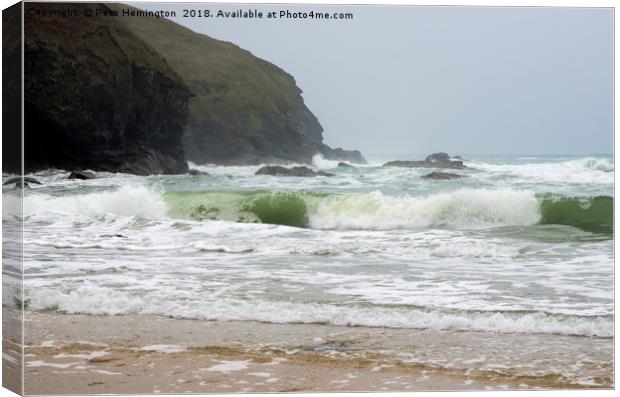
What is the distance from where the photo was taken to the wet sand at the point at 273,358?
6.95 metres

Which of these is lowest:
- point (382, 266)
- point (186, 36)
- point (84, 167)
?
point (382, 266)

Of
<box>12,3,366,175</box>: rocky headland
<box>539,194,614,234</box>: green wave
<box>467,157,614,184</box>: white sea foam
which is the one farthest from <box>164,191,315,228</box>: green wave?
<box>539,194,614,234</box>: green wave

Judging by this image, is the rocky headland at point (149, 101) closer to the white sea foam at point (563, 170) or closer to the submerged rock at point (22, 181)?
the submerged rock at point (22, 181)

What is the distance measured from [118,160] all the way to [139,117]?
1.14 feet

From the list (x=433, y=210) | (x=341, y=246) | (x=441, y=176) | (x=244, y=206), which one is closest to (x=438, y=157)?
(x=441, y=176)

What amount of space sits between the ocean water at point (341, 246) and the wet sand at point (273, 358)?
0.10 metres

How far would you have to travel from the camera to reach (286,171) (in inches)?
296

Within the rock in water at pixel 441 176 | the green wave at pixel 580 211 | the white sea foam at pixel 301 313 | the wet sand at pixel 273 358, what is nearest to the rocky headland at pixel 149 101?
the rock in water at pixel 441 176

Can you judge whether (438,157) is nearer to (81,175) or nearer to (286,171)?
(286,171)

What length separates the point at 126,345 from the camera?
7.02m

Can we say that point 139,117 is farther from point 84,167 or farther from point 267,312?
point 267,312

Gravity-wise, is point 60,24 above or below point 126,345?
above

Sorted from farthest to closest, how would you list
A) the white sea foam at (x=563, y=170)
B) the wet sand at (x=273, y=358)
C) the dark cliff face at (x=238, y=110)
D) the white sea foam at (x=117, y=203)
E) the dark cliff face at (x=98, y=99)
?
the white sea foam at (x=563, y=170), the dark cliff face at (x=238, y=110), the white sea foam at (x=117, y=203), the dark cliff face at (x=98, y=99), the wet sand at (x=273, y=358)

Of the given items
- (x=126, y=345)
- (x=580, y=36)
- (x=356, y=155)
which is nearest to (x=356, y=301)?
(x=356, y=155)
